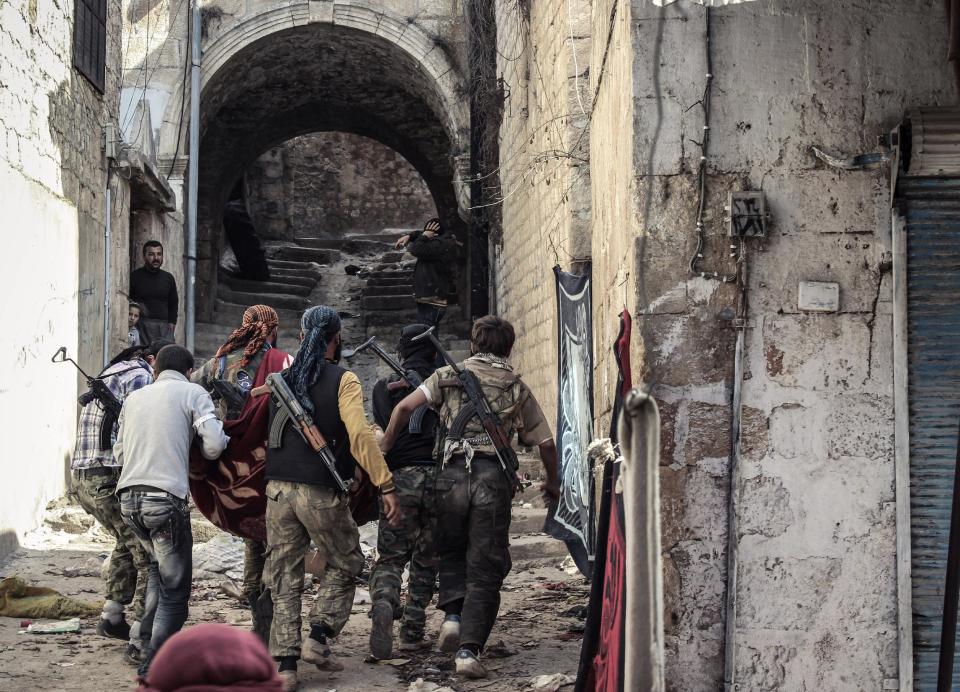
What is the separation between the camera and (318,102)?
18.3 meters

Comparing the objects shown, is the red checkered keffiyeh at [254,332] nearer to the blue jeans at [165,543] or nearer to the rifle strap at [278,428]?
the rifle strap at [278,428]

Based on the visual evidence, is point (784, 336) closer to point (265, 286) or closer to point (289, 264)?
point (265, 286)

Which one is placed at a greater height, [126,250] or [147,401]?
[126,250]

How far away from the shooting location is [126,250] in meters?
11.1

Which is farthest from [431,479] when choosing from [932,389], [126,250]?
[126,250]

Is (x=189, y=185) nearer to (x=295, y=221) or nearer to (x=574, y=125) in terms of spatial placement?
(x=574, y=125)

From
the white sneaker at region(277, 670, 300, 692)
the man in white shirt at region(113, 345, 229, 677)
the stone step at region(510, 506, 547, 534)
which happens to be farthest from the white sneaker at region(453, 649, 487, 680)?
the stone step at region(510, 506, 547, 534)

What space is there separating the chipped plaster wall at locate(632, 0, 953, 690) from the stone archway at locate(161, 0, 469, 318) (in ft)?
33.0

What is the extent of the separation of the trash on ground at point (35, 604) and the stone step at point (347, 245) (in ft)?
63.2

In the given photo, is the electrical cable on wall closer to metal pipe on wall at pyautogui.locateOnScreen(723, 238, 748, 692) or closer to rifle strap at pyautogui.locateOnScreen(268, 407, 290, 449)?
metal pipe on wall at pyautogui.locateOnScreen(723, 238, 748, 692)

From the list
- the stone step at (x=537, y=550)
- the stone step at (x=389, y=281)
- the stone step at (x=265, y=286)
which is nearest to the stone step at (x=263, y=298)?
the stone step at (x=265, y=286)

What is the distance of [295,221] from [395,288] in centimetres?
832

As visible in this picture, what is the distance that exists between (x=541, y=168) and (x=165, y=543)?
5.82m

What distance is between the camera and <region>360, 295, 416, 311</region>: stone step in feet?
62.8
